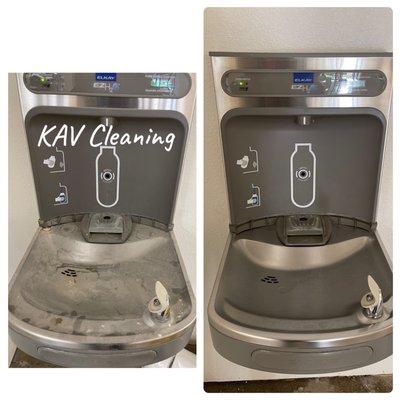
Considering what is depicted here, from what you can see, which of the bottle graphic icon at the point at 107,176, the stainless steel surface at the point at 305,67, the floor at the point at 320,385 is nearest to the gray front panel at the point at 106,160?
the bottle graphic icon at the point at 107,176

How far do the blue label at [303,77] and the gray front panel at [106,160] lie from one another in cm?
21

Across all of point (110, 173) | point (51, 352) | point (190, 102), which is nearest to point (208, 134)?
point (190, 102)

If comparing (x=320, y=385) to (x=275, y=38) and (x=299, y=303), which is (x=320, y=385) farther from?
(x=275, y=38)

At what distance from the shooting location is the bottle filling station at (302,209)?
0.89m

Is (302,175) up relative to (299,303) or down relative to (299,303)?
up

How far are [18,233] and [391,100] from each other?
69 centimetres

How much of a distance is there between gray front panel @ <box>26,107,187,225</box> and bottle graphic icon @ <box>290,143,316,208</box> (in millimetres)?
204

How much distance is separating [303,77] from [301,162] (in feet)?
0.49

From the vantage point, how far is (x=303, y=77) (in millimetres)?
974

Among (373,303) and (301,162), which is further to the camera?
(301,162)

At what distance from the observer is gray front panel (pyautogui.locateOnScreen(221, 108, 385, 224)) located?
1003 millimetres

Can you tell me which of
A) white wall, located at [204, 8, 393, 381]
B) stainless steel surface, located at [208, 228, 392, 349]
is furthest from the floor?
stainless steel surface, located at [208, 228, 392, 349]

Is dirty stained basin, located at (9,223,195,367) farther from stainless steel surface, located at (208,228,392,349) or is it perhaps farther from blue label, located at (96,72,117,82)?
blue label, located at (96,72,117,82)

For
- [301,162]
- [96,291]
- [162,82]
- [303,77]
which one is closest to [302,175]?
[301,162]
